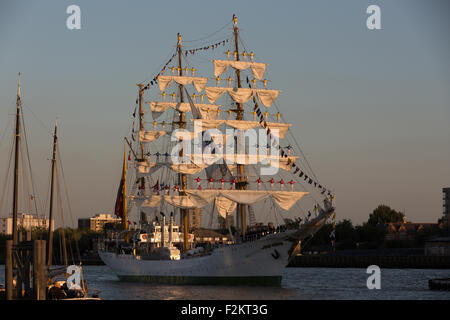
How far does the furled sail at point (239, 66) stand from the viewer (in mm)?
89250

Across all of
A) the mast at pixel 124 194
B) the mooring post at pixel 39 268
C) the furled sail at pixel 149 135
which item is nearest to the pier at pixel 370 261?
the mast at pixel 124 194

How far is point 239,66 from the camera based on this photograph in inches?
3516

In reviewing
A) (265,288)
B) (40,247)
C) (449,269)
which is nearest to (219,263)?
(265,288)

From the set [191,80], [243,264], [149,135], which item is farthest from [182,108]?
[243,264]

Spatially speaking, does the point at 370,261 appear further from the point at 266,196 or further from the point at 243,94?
the point at 243,94

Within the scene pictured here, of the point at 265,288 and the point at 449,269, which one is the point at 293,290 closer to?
the point at 265,288

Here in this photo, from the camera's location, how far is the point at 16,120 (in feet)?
188

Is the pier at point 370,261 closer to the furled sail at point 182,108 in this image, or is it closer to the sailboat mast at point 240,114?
the furled sail at point 182,108

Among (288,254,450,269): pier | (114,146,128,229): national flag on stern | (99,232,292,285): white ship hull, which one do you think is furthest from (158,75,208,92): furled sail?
(288,254,450,269): pier

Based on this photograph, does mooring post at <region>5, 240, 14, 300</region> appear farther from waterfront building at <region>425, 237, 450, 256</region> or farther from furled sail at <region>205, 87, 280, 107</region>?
waterfront building at <region>425, 237, 450, 256</region>

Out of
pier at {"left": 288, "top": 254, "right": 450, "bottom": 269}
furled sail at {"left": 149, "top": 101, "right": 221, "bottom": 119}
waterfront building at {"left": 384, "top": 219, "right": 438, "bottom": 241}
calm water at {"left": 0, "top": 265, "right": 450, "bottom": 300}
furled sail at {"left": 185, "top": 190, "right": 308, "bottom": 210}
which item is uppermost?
furled sail at {"left": 149, "top": 101, "right": 221, "bottom": 119}

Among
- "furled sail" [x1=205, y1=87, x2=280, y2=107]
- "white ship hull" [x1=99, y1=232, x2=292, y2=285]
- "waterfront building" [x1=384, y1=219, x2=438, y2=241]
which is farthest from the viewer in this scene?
"waterfront building" [x1=384, y1=219, x2=438, y2=241]

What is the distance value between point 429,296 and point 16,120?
36.3 metres

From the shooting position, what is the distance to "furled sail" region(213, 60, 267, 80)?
293 feet
